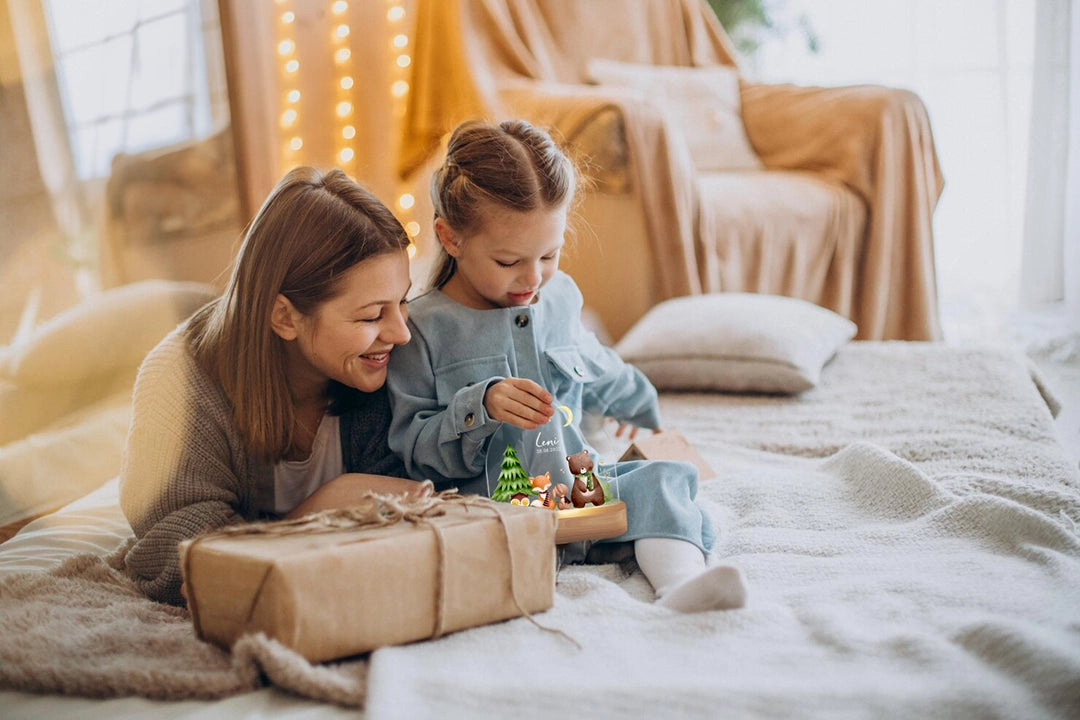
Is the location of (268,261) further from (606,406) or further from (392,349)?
(606,406)

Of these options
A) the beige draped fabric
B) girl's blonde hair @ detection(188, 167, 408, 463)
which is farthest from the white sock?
the beige draped fabric

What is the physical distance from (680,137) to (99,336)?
141cm

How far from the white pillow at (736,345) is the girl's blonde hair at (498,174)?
2.39 feet

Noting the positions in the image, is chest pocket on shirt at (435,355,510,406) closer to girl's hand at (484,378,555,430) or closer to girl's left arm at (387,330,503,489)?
girl's left arm at (387,330,503,489)

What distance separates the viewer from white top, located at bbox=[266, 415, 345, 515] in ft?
3.88

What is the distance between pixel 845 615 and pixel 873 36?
313 centimetres

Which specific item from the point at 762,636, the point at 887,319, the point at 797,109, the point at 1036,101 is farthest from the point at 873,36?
the point at 762,636

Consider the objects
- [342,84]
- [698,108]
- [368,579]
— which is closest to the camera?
[368,579]

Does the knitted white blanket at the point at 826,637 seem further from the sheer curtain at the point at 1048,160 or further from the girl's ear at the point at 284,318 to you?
the sheer curtain at the point at 1048,160

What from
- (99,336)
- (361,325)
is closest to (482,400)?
(361,325)

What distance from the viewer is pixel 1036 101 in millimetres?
3115

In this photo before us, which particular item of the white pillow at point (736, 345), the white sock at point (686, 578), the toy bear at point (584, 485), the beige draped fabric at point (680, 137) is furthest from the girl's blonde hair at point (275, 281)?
the beige draped fabric at point (680, 137)

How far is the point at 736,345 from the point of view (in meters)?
1.83

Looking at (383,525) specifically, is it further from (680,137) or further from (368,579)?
(680,137)
